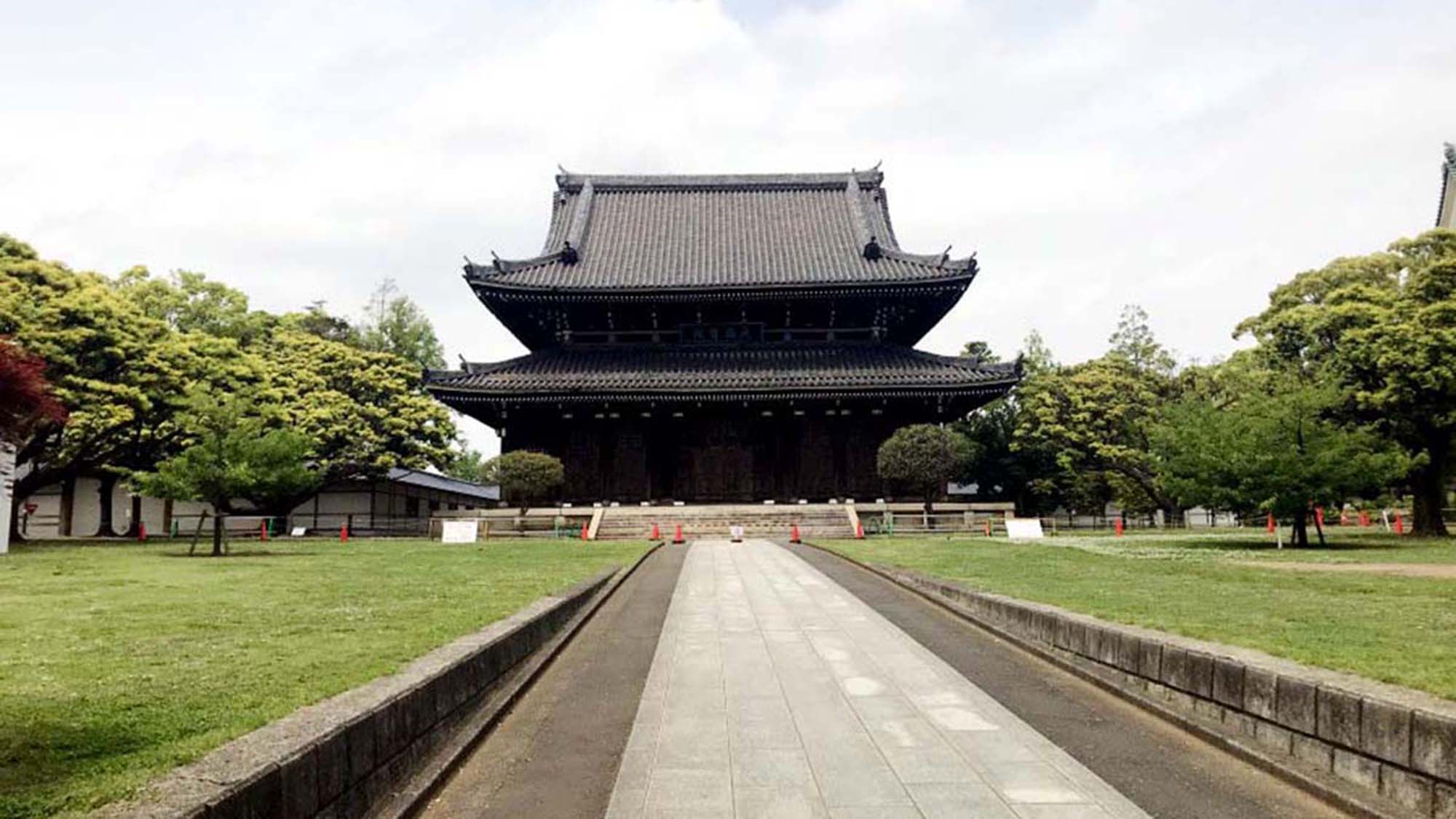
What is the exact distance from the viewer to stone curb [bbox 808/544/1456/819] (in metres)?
4.62

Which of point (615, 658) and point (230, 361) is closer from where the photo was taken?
point (615, 658)

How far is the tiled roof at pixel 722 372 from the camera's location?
33344 millimetres

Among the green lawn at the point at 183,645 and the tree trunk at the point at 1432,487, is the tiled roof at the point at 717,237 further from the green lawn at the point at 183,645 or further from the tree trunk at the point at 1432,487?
the green lawn at the point at 183,645

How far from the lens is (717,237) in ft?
137

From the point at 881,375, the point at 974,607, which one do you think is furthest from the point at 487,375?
the point at 974,607

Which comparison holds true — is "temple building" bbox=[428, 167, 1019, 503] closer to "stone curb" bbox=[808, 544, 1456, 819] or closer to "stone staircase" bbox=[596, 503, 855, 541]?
"stone staircase" bbox=[596, 503, 855, 541]

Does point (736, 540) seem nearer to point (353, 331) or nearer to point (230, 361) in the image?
point (230, 361)

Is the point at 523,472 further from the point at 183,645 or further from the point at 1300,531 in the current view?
the point at 183,645

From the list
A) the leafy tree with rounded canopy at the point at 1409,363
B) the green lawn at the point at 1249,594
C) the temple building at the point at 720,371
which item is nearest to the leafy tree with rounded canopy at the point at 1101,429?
the temple building at the point at 720,371

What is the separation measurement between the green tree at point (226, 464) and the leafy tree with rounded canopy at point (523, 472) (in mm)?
7493

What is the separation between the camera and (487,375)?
3481cm

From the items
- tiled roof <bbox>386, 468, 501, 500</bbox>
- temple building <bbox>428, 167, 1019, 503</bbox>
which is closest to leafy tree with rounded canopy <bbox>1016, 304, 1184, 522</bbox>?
temple building <bbox>428, 167, 1019, 503</bbox>

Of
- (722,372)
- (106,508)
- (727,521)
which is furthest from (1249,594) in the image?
(106,508)

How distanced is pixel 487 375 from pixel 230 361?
9.15m
